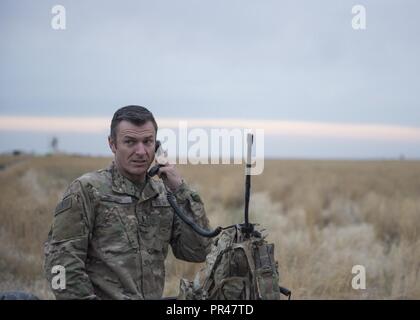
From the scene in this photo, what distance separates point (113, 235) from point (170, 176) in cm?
55

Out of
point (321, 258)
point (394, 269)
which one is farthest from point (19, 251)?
point (394, 269)

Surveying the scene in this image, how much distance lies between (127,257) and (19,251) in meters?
5.94

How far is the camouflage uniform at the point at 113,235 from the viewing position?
128 inches

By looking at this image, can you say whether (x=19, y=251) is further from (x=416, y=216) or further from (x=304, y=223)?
(x=416, y=216)

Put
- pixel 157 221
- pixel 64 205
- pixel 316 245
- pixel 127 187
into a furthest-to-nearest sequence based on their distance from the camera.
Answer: pixel 316 245 < pixel 157 221 < pixel 127 187 < pixel 64 205

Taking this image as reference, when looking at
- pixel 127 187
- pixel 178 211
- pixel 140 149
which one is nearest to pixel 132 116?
pixel 140 149

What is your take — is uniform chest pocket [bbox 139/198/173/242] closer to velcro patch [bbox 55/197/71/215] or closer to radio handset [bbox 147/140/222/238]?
radio handset [bbox 147/140/222/238]

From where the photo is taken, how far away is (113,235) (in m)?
3.43

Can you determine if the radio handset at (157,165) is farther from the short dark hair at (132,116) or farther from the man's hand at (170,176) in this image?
the short dark hair at (132,116)

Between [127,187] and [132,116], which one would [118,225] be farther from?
[132,116]

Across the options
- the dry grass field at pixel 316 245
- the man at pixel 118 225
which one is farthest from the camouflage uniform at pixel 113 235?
Result: the dry grass field at pixel 316 245

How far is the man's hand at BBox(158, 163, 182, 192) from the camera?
374 cm

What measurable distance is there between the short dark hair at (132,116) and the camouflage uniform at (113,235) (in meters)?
0.26

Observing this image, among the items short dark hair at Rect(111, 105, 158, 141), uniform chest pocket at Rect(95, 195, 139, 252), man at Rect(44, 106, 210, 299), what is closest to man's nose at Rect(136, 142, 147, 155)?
man at Rect(44, 106, 210, 299)
